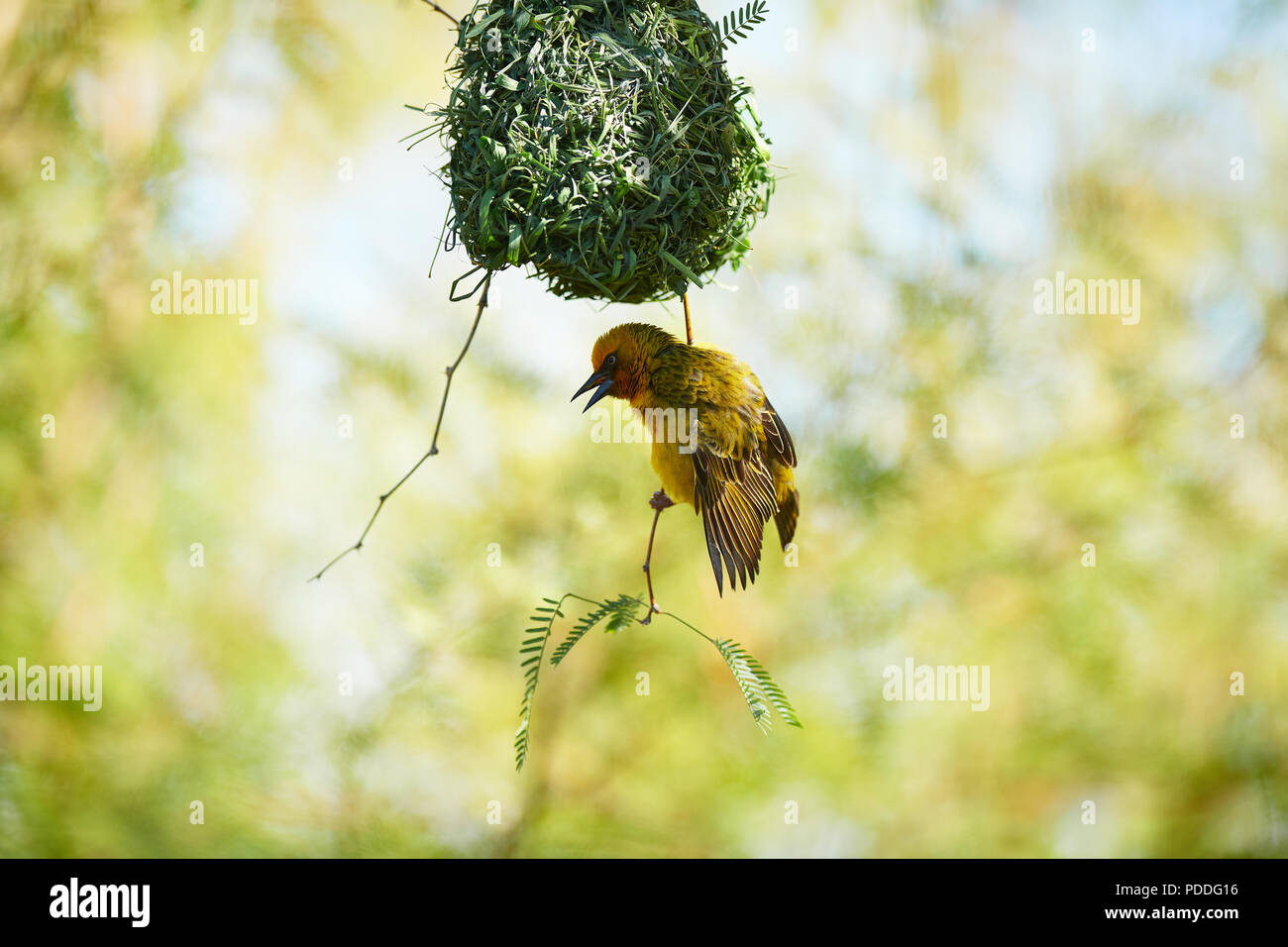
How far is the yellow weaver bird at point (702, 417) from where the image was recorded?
160 cm

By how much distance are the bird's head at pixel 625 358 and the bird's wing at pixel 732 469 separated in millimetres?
97

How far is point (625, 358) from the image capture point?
1652 millimetres

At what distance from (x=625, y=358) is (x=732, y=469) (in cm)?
26

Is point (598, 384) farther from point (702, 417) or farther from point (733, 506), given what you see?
point (733, 506)

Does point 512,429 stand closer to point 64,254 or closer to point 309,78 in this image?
point 309,78

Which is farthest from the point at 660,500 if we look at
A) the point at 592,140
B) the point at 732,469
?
the point at 592,140

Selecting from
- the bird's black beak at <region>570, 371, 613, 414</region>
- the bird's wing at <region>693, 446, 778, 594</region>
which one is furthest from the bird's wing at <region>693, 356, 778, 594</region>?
the bird's black beak at <region>570, 371, 613, 414</region>

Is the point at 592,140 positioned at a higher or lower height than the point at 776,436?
higher

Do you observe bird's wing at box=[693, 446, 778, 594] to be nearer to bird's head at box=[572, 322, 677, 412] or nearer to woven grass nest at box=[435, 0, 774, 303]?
bird's head at box=[572, 322, 677, 412]

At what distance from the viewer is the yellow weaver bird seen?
1.60m

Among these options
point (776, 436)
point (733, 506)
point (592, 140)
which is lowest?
point (733, 506)

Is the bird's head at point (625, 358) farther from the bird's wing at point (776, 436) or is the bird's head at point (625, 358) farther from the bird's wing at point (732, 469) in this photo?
the bird's wing at point (776, 436)

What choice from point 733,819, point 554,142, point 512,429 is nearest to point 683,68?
point 554,142

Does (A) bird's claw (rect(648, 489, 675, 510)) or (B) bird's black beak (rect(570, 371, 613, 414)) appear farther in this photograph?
(A) bird's claw (rect(648, 489, 675, 510))
